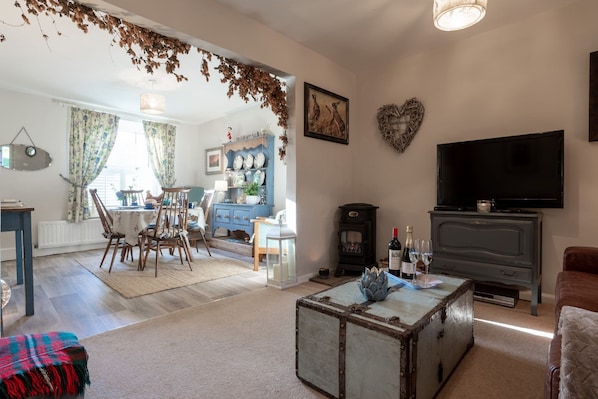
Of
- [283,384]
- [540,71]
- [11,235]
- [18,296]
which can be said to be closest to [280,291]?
[283,384]

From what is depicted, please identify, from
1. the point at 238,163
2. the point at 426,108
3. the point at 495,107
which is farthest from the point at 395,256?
the point at 238,163

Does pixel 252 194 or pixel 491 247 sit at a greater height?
pixel 252 194

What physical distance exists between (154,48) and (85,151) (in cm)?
383

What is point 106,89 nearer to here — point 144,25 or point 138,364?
point 144,25

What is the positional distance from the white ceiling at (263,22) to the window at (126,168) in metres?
1.17

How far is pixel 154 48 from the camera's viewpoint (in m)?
2.44

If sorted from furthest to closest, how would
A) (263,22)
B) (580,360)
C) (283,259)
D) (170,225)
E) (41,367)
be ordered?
(170,225) < (283,259) < (263,22) < (41,367) < (580,360)

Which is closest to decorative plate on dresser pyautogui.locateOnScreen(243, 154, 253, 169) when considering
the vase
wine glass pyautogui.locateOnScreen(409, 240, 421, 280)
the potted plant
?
the potted plant

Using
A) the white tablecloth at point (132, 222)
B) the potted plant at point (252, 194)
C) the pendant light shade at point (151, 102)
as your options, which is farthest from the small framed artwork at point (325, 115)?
the white tablecloth at point (132, 222)

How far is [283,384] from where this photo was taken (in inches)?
60.9

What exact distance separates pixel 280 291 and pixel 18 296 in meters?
2.61

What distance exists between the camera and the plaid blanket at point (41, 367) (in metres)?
0.98

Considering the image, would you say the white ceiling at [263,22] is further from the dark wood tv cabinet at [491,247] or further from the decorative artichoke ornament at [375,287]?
the decorative artichoke ornament at [375,287]

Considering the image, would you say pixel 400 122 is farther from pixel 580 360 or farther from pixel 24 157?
pixel 24 157
